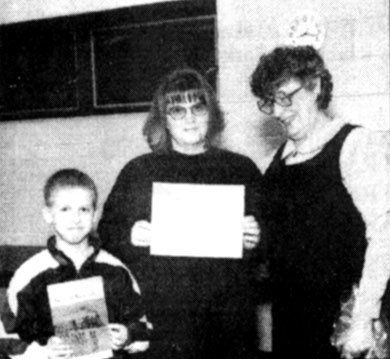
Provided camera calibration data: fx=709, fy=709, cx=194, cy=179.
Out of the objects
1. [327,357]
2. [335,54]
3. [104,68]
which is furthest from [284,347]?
[104,68]

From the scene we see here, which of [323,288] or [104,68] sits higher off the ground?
[104,68]

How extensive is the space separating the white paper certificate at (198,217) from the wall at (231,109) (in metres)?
0.44

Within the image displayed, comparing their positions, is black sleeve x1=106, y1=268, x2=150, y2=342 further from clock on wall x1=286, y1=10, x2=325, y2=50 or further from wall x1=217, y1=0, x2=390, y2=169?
clock on wall x1=286, y1=10, x2=325, y2=50

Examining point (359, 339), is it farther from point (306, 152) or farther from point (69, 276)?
point (69, 276)

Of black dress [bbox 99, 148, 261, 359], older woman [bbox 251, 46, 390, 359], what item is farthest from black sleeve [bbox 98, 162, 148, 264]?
older woman [bbox 251, 46, 390, 359]

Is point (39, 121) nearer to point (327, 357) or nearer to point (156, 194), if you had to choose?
point (156, 194)

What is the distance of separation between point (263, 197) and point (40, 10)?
190 cm

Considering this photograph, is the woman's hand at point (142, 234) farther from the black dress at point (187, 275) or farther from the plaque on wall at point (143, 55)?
the plaque on wall at point (143, 55)

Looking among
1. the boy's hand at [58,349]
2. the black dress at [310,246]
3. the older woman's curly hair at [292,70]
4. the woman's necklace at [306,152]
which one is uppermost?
the older woman's curly hair at [292,70]

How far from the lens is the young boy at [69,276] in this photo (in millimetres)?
1722

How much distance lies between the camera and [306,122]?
179 cm

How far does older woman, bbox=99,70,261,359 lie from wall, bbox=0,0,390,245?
16.2 inches

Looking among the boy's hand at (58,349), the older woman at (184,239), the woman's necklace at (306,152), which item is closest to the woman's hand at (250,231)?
the older woman at (184,239)

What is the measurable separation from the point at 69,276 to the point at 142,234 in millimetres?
229
